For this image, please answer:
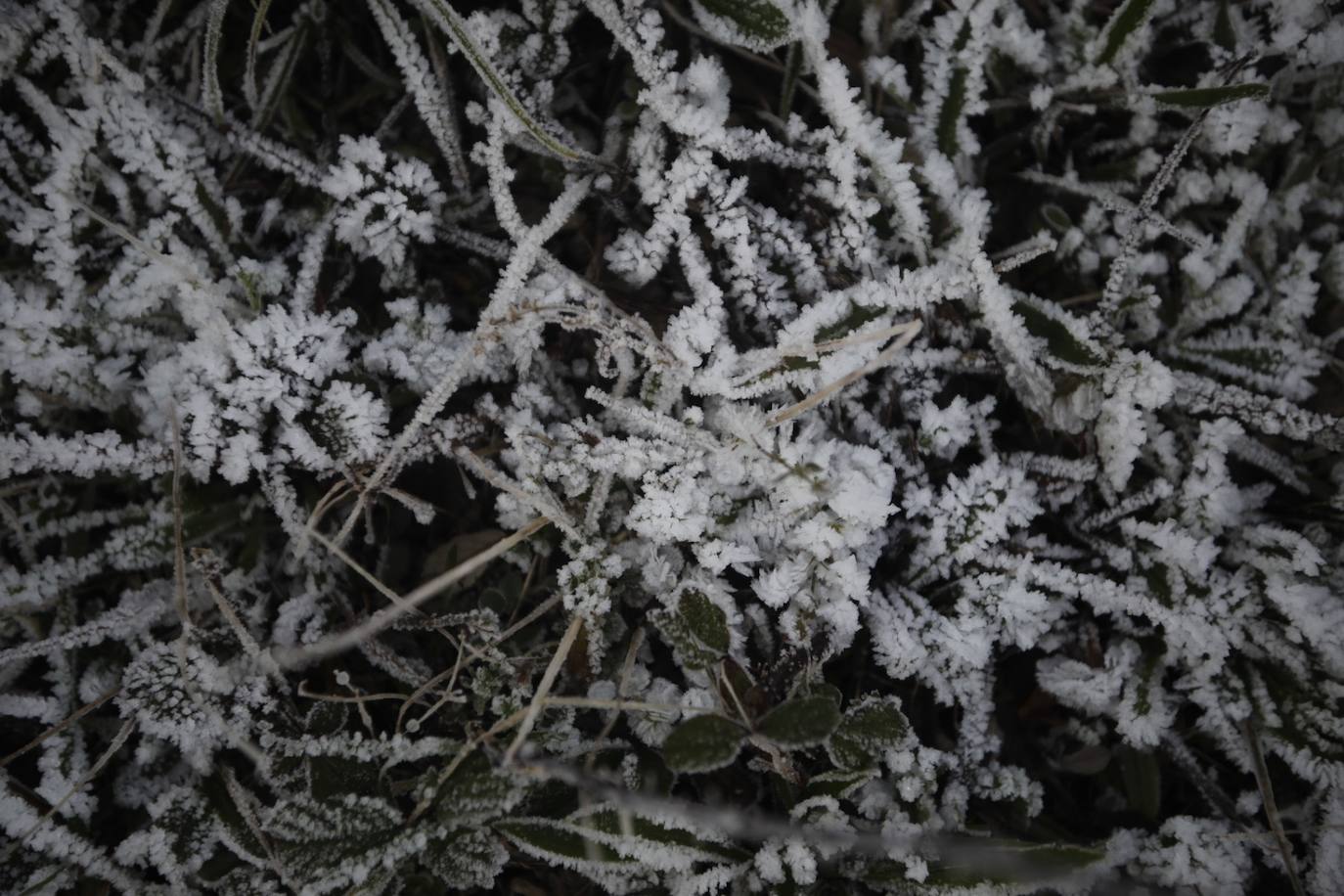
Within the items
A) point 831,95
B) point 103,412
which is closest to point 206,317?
point 103,412

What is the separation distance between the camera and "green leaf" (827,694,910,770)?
0.92 metres

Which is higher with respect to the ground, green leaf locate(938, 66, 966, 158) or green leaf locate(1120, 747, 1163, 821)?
green leaf locate(938, 66, 966, 158)

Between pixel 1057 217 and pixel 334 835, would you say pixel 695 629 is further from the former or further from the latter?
pixel 1057 217

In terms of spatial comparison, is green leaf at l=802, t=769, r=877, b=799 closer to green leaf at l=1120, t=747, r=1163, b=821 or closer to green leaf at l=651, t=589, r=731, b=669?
green leaf at l=651, t=589, r=731, b=669

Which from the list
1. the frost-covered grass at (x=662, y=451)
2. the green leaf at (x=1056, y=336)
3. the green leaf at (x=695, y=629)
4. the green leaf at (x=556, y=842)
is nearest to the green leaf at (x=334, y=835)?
the frost-covered grass at (x=662, y=451)

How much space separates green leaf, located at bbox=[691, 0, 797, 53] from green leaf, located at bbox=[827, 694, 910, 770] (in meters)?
0.76

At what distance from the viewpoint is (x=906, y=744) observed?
3.21 ft

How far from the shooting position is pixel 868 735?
93 cm

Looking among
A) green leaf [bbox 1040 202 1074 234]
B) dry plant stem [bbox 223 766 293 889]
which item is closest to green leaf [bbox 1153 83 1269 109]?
green leaf [bbox 1040 202 1074 234]

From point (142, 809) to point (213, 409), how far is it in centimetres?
51

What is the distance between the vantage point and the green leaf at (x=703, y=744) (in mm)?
842

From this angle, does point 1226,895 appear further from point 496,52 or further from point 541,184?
point 496,52

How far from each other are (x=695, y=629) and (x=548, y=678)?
0.17 m

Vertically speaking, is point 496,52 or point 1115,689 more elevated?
point 496,52
